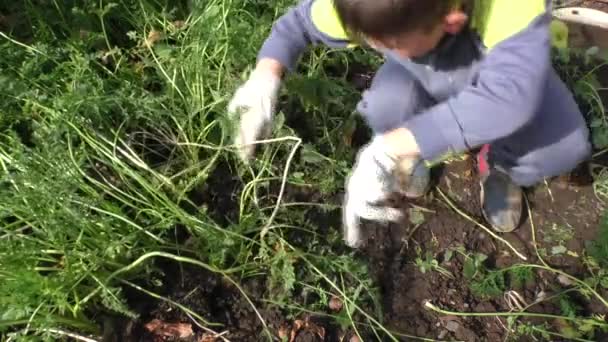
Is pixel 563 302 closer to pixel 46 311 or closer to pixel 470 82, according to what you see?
pixel 470 82

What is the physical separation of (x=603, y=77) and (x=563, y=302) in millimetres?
820

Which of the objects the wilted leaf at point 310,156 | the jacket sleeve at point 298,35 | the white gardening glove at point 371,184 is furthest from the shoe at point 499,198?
the jacket sleeve at point 298,35

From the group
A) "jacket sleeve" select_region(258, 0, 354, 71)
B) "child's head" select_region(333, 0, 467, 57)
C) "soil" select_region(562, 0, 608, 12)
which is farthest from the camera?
"soil" select_region(562, 0, 608, 12)

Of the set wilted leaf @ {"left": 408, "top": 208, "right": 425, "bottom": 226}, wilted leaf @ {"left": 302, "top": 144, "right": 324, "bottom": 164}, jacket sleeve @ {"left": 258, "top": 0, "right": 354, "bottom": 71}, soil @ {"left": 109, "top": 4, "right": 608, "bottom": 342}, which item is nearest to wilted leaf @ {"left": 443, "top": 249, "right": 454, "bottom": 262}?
soil @ {"left": 109, "top": 4, "right": 608, "bottom": 342}

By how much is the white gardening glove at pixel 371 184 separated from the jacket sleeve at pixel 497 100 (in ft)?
0.42

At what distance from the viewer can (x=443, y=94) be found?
174 cm

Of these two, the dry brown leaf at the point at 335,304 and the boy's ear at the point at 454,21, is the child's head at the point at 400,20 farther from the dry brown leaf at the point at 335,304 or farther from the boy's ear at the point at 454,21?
the dry brown leaf at the point at 335,304

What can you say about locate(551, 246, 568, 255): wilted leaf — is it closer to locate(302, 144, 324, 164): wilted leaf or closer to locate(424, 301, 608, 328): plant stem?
locate(424, 301, 608, 328): plant stem

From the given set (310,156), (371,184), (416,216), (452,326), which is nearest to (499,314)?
(452,326)

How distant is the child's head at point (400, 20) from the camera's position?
1.22 meters

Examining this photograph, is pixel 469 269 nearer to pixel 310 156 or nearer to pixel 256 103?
pixel 310 156

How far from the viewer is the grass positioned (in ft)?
5.35

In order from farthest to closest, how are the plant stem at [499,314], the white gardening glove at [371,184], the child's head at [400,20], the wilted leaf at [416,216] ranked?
the wilted leaf at [416,216] → the plant stem at [499,314] → the white gardening glove at [371,184] → the child's head at [400,20]

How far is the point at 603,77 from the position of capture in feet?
7.20
